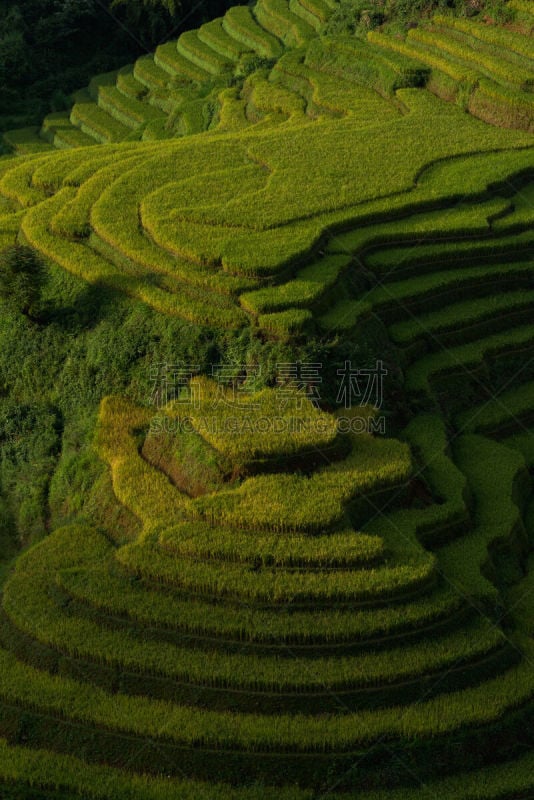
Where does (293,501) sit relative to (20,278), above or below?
below

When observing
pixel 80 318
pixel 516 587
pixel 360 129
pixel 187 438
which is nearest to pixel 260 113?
pixel 360 129

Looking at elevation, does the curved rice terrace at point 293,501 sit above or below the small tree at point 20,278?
below

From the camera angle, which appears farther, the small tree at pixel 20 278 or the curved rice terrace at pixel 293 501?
the small tree at pixel 20 278

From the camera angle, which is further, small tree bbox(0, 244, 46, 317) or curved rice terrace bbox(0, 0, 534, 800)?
small tree bbox(0, 244, 46, 317)

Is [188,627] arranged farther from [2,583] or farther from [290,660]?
[2,583]

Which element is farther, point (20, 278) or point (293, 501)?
point (20, 278)
